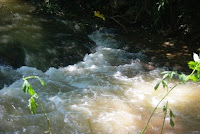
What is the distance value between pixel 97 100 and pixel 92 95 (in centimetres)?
16

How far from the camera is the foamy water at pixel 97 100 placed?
3156mm

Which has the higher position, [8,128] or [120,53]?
[120,53]

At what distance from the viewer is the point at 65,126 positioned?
124 inches

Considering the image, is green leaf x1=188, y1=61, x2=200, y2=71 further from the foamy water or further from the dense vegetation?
the dense vegetation

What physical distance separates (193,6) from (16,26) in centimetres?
390

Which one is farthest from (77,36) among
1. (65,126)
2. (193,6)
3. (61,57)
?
(65,126)

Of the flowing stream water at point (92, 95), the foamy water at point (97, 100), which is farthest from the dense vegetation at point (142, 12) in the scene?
the foamy water at point (97, 100)

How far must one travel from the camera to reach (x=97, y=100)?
370 centimetres

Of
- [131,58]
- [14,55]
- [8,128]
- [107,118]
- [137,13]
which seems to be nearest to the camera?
[8,128]

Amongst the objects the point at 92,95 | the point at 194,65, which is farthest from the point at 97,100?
A: the point at 194,65

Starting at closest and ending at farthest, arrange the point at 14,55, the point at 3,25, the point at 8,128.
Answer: the point at 8,128 → the point at 14,55 → the point at 3,25

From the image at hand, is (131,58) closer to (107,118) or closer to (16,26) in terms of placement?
(107,118)

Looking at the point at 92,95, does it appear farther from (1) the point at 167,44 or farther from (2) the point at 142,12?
(2) the point at 142,12

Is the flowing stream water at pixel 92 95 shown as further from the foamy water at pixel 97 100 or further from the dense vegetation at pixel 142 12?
the dense vegetation at pixel 142 12
